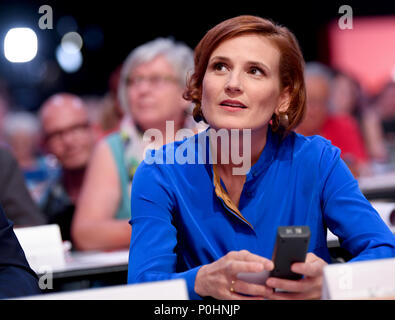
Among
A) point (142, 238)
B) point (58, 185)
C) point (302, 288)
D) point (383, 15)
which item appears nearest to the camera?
point (302, 288)

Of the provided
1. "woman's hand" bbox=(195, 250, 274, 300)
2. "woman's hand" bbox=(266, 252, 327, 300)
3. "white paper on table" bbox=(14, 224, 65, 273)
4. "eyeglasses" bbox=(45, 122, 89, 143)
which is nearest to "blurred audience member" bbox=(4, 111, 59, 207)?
"eyeglasses" bbox=(45, 122, 89, 143)

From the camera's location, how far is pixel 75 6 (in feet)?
23.6

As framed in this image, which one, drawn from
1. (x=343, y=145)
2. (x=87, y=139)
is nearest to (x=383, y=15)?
(x=343, y=145)

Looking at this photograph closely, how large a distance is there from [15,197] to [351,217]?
174 cm

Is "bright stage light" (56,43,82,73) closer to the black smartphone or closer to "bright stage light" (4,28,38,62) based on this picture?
"bright stage light" (4,28,38,62)

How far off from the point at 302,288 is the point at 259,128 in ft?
2.05

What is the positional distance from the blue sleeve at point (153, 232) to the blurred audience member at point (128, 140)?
1.19 metres

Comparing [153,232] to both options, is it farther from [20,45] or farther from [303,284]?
[20,45]

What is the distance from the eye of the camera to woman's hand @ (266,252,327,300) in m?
1.05

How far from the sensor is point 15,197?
2.54m

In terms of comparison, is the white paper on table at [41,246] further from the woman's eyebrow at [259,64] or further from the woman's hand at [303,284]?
the woman's hand at [303,284]

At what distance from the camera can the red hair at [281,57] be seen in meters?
1.53

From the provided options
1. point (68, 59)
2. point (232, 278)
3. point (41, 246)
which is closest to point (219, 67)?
point (232, 278)

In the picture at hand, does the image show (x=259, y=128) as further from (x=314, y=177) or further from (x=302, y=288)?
(x=302, y=288)
